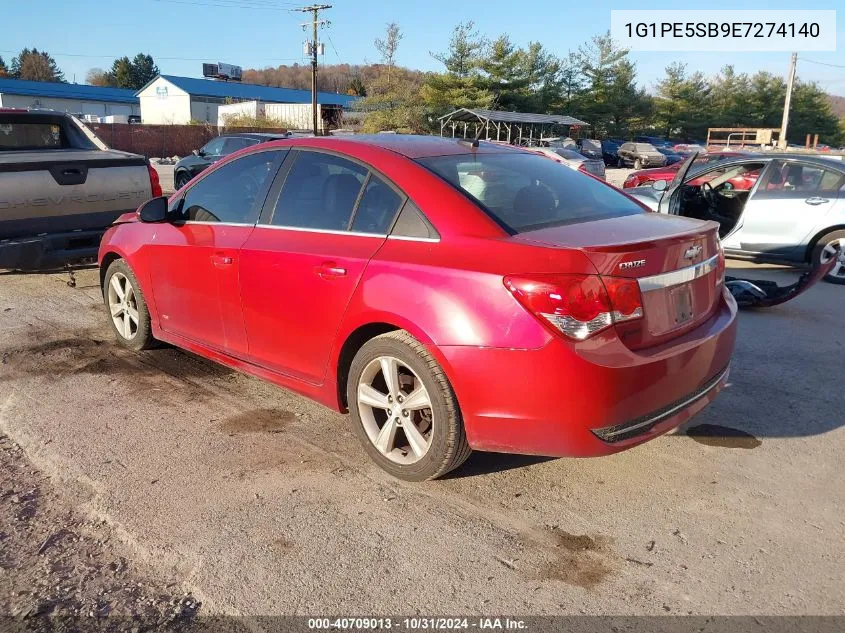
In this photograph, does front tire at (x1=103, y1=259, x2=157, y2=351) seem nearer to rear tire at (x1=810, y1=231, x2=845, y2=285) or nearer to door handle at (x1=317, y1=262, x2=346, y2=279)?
door handle at (x1=317, y1=262, x2=346, y2=279)

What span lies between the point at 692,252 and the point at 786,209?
5.94m

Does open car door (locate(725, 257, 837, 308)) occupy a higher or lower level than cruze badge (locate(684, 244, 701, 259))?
lower

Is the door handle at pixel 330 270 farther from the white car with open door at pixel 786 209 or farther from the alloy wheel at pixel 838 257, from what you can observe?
the alloy wheel at pixel 838 257

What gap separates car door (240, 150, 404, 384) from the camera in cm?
352

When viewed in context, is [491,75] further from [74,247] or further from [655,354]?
[655,354]

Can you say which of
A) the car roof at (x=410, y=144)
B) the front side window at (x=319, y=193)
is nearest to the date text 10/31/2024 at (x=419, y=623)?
the front side window at (x=319, y=193)

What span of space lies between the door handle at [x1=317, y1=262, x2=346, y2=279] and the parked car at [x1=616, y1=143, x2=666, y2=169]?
36.2m

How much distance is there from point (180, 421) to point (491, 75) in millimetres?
50984

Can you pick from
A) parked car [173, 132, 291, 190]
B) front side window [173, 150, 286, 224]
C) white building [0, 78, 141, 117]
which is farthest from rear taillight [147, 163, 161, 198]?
white building [0, 78, 141, 117]

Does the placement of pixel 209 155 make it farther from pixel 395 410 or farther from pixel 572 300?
pixel 572 300

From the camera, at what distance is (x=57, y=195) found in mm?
6648

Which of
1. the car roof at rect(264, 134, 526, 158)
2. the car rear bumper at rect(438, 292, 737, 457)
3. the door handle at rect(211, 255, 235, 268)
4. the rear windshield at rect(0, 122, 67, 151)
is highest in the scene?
the rear windshield at rect(0, 122, 67, 151)

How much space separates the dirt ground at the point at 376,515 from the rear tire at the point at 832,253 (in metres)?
4.03

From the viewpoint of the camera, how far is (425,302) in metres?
3.10
